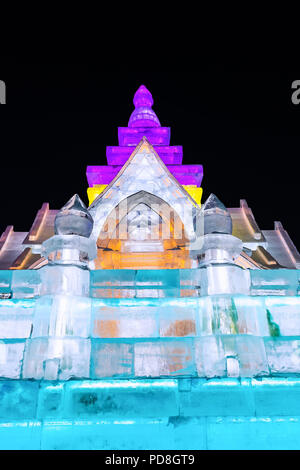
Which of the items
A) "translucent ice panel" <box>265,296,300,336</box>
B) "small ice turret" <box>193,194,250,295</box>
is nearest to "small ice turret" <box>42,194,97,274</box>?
"small ice turret" <box>193,194,250,295</box>

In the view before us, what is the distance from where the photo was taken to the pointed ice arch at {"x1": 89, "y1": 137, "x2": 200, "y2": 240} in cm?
1259

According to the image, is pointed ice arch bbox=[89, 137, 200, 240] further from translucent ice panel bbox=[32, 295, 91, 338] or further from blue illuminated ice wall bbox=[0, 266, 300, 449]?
translucent ice panel bbox=[32, 295, 91, 338]

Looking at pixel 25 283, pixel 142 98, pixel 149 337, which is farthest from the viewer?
pixel 142 98

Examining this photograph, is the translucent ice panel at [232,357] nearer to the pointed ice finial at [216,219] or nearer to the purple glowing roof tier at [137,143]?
the pointed ice finial at [216,219]

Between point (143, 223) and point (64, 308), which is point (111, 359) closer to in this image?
point (64, 308)

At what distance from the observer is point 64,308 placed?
7391mm

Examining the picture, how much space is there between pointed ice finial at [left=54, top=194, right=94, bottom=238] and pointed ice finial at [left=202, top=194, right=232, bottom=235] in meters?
2.68

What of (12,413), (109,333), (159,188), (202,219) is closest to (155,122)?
(159,188)

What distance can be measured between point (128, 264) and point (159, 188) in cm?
284

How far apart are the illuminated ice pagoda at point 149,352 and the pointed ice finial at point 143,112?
11544 millimetres

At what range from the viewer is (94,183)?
17.5m

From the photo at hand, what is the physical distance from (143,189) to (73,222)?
529cm

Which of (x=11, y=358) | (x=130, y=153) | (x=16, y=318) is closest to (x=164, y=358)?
(x=11, y=358)

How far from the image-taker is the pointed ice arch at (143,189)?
41.3ft
